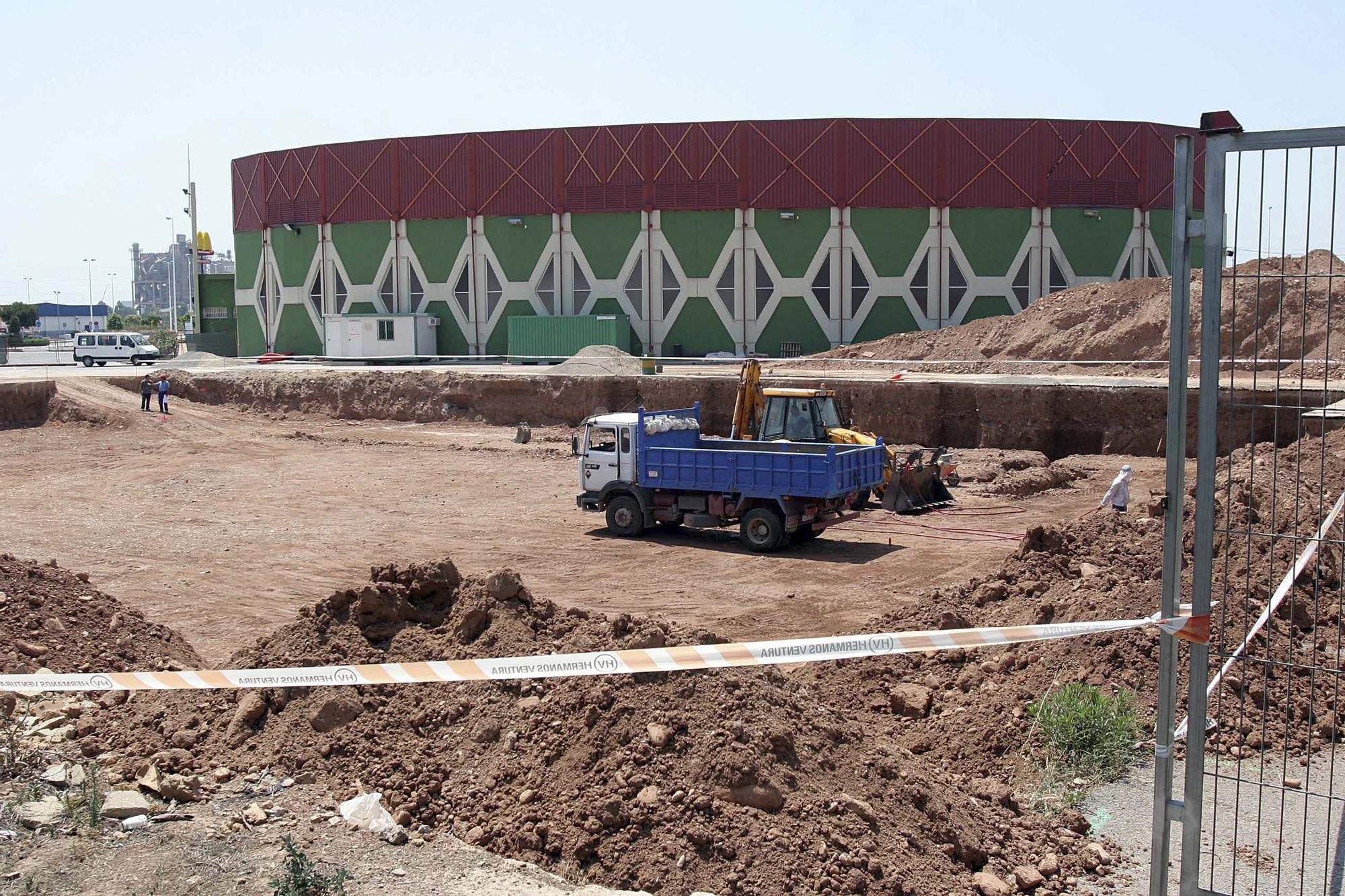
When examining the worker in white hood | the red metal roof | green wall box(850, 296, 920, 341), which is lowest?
the worker in white hood

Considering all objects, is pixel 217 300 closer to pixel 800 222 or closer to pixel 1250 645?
pixel 800 222

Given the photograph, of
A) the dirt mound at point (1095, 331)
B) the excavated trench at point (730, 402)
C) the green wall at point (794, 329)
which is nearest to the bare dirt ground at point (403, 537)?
the excavated trench at point (730, 402)

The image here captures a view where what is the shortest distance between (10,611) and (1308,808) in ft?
32.4

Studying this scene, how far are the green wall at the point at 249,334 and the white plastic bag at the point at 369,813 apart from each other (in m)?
54.1

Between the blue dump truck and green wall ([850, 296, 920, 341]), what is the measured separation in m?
26.3

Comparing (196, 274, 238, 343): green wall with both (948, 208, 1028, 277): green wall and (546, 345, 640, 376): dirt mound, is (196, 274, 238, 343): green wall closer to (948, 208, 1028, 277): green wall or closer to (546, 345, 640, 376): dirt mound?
(546, 345, 640, 376): dirt mound

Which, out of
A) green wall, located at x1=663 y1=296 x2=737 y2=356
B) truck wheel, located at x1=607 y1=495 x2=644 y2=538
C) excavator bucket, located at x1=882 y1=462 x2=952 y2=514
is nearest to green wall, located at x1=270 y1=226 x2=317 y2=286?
green wall, located at x1=663 y1=296 x2=737 y2=356

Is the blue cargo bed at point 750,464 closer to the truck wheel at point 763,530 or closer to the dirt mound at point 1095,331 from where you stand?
the truck wheel at point 763,530

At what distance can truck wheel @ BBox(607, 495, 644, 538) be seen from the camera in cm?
2059

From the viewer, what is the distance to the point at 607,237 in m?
49.3

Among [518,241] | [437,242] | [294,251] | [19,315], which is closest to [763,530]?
[518,241]

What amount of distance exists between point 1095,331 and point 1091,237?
1127 centimetres

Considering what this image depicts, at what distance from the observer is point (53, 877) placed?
6254 mm

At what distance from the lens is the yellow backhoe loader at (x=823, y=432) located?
71.5 ft
